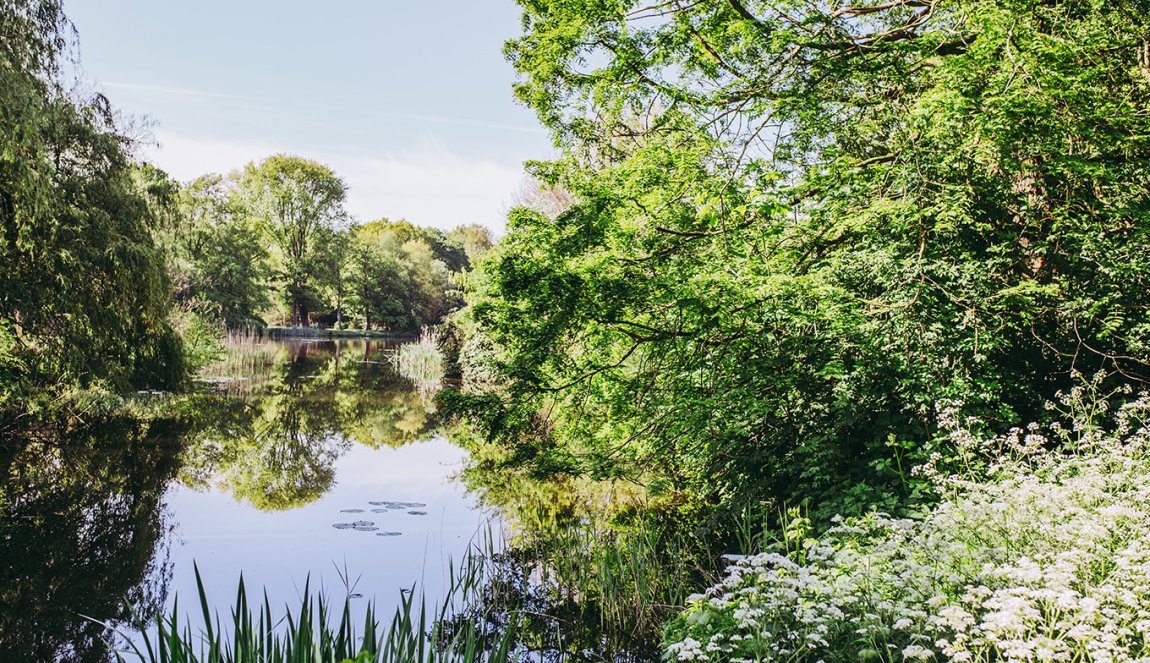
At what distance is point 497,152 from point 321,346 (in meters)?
27.7

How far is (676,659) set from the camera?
377 centimetres

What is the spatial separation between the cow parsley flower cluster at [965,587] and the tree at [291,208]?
4660 cm

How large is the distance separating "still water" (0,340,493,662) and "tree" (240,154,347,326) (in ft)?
106

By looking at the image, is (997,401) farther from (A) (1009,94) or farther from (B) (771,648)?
(B) (771,648)

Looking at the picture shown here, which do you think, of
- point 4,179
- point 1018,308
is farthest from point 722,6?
point 4,179

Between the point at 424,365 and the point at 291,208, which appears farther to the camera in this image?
the point at 291,208

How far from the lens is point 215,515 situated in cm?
860

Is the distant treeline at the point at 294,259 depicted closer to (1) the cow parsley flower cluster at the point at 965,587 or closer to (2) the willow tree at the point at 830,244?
(2) the willow tree at the point at 830,244

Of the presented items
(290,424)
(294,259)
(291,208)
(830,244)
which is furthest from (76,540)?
(291,208)

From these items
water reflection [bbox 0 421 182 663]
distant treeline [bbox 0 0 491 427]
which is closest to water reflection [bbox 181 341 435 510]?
water reflection [bbox 0 421 182 663]

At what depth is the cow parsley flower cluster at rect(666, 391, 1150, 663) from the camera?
9.71 feet

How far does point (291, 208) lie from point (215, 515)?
4254 cm

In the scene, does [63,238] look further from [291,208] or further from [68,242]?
[291,208]

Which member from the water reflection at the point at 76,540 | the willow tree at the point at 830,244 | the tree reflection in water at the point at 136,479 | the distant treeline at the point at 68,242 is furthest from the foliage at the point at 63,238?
the willow tree at the point at 830,244
